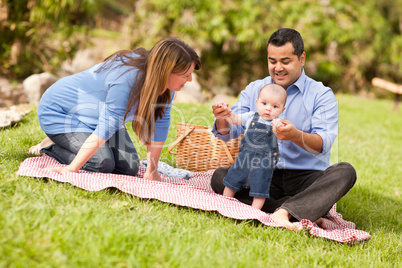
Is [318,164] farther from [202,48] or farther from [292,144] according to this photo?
[202,48]

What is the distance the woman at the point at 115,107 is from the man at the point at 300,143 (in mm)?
489

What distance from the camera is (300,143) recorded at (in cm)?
291

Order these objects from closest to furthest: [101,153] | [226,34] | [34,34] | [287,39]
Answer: [287,39] < [101,153] < [34,34] < [226,34]

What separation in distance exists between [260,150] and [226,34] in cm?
751

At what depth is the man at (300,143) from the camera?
9.36 feet

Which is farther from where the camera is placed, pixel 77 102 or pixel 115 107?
pixel 77 102

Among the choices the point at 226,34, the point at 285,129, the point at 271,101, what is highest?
the point at 226,34

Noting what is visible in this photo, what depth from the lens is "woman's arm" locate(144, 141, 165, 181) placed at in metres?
3.47

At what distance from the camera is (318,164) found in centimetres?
321

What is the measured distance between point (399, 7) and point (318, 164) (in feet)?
51.3

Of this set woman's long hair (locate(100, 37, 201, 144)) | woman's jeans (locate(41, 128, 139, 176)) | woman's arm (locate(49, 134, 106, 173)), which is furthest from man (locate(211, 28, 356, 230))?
woman's arm (locate(49, 134, 106, 173))

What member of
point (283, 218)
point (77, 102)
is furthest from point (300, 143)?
point (77, 102)

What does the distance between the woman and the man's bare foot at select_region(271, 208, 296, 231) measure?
1.18 m

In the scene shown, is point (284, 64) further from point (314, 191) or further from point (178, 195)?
point (178, 195)
